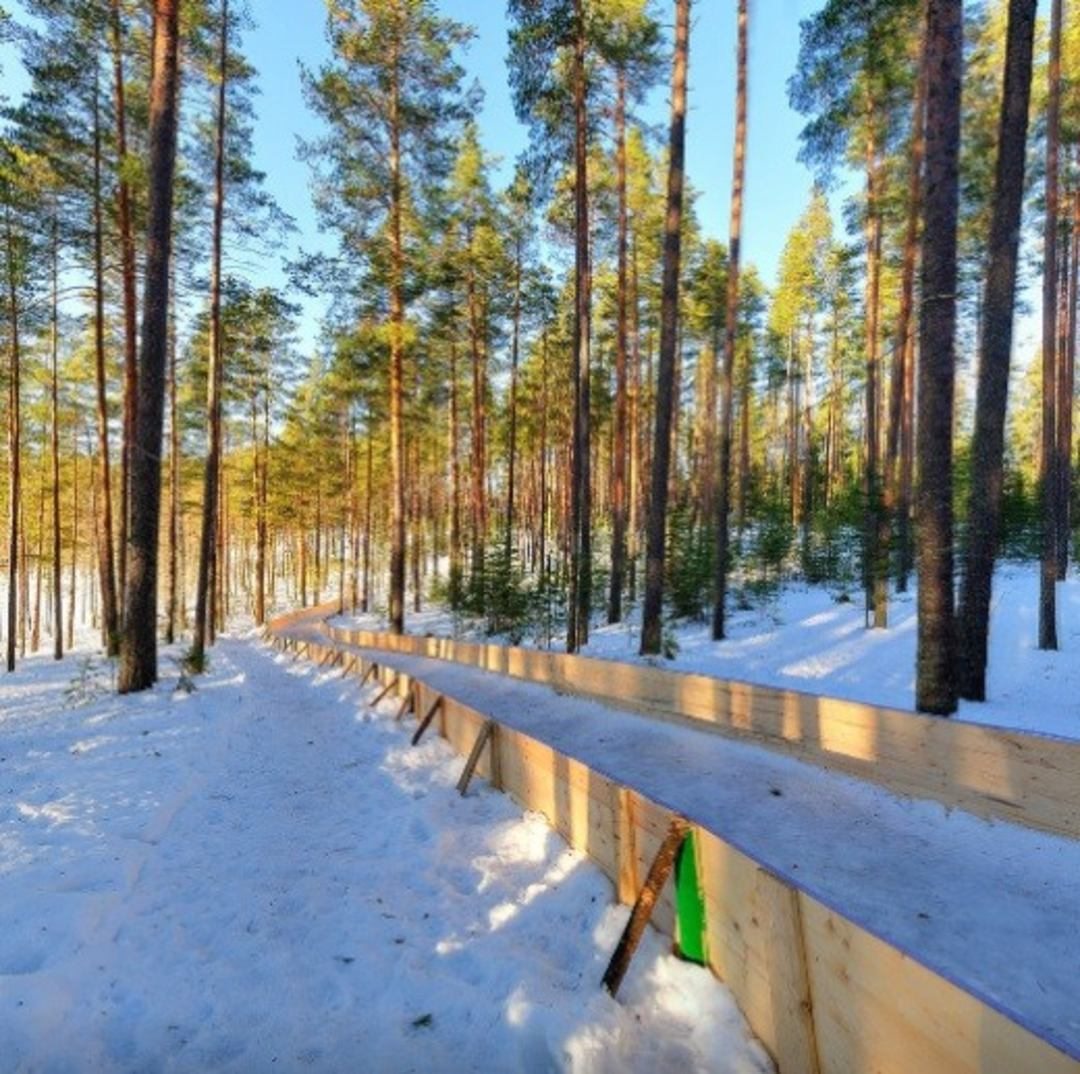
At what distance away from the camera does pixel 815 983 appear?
7.62 feet

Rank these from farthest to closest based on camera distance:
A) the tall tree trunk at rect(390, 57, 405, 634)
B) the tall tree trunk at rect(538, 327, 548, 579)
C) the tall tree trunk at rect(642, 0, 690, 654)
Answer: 1. the tall tree trunk at rect(538, 327, 548, 579)
2. the tall tree trunk at rect(390, 57, 405, 634)
3. the tall tree trunk at rect(642, 0, 690, 654)

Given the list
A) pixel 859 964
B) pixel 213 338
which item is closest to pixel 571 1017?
pixel 859 964

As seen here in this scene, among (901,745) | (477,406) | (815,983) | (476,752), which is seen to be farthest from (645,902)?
(477,406)

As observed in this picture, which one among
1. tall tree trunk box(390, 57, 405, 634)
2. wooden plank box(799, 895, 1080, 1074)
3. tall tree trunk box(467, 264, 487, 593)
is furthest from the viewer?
tall tree trunk box(467, 264, 487, 593)

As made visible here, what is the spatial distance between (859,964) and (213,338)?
1802 centimetres

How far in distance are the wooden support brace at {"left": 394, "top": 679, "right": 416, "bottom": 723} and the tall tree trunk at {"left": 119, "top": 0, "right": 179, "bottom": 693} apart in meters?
3.94

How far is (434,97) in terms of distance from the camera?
17344 mm

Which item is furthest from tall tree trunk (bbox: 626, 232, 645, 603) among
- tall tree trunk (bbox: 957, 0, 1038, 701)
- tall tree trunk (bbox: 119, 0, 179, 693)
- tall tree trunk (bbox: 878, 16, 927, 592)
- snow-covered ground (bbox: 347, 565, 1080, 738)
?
tall tree trunk (bbox: 119, 0, 179, 693)

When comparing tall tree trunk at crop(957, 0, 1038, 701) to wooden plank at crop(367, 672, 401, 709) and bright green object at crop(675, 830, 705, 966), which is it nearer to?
bright green object at crop(675, 830, 705, 966)

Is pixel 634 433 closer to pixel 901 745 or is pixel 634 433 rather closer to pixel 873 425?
pixel 873 425

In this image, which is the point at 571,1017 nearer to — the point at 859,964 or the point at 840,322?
the point at 859,964

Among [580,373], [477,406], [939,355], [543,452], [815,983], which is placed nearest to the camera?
[815,983]

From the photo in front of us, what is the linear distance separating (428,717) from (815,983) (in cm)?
607

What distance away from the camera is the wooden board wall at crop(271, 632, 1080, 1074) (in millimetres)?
1740
